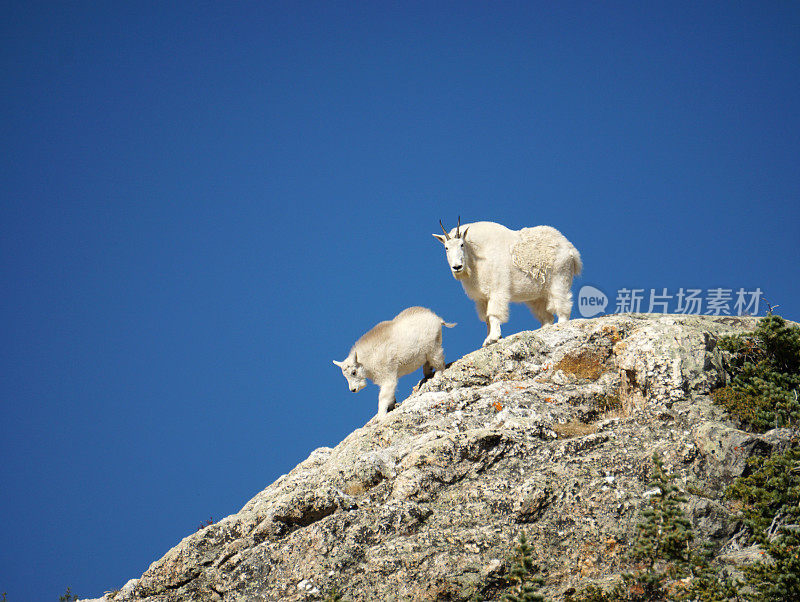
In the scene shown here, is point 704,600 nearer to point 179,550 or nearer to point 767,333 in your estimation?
point 767,333

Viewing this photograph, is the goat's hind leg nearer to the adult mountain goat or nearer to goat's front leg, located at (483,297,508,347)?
the adult mountain goat

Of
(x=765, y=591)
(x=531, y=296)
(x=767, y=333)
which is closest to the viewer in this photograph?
(x=765, y=591)

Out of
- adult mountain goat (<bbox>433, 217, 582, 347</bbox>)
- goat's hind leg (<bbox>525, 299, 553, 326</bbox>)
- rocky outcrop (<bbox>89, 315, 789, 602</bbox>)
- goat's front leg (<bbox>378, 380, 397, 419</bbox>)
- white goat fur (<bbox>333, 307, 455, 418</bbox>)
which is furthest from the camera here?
goat's hind leg (<bbox>525, 299, 553, 326</bbox>)

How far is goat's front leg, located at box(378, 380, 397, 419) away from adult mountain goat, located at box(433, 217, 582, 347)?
2.54m

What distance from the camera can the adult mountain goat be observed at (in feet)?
52.9

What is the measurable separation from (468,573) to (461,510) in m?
1.12

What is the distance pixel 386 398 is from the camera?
15164mm

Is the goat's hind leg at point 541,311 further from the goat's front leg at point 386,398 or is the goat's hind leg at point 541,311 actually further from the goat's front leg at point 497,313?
the goat's front leg at point 386,398

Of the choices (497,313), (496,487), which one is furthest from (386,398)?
(496,487)

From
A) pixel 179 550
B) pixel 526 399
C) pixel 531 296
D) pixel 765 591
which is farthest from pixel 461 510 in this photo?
pixel 531 296

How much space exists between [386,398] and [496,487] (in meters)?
5.27

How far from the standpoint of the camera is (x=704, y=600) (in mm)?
7965

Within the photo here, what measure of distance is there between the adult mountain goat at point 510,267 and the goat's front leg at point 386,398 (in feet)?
8.33

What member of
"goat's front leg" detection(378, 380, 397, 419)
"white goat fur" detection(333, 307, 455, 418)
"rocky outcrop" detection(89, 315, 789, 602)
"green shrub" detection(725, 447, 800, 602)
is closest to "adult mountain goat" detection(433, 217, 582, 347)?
"white goat fur" detection(333, 307, 455, 418)
